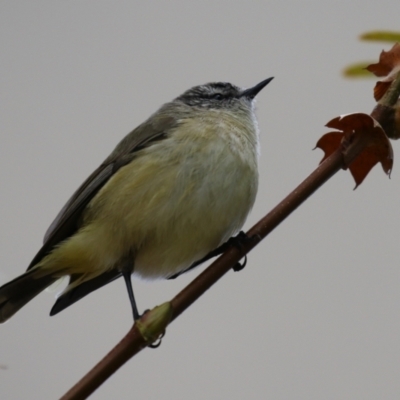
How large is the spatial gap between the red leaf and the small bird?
1.29 meters

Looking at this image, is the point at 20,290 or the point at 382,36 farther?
the point at 20,290

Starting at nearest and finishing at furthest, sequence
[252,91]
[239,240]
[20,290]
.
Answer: [239,240] < [20,290] < [252,91]

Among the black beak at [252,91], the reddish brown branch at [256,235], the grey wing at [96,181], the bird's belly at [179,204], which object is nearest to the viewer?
the reddish brown branch at [256,235]

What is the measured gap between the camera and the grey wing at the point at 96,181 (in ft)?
8.67

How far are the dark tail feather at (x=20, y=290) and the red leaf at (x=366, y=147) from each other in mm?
1445

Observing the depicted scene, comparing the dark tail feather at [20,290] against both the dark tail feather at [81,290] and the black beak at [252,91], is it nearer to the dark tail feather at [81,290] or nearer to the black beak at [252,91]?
the dark tail feather at [81,290]

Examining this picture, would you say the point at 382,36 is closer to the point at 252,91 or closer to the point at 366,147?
the point at 366,147

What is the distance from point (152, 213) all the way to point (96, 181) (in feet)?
1.59

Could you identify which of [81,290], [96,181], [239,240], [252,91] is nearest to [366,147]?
[239,240]

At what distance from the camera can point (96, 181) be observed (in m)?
2.83

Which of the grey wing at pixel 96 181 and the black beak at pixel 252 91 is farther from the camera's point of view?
the black beak at pixel 252 91

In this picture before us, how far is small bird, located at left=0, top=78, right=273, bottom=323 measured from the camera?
2.45 metres

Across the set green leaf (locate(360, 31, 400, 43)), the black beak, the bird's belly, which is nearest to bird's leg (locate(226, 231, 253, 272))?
the bird's belly

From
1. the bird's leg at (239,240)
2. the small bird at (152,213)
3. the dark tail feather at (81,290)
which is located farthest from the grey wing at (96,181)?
the bird's leg at (239,240)
